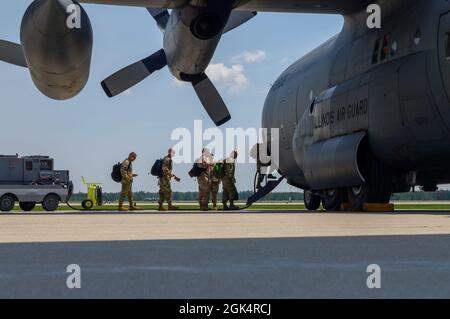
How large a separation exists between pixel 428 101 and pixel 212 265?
392 inches

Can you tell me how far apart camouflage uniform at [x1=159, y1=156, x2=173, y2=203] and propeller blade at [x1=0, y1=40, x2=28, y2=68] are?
9911mm

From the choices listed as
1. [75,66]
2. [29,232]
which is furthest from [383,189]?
[29,232]

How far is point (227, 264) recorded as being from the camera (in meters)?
5.80

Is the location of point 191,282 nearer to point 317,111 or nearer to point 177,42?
point 177,42

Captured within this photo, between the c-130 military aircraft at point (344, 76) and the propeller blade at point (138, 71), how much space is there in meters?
0.02

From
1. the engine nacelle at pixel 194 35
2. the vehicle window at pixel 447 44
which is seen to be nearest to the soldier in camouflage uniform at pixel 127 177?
the engine nacelle at pixel 194 35

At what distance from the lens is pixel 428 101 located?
14.6 m

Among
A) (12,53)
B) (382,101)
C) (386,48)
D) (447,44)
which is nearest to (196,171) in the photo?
(382,101)

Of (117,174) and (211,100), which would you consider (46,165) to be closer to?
(117,174)

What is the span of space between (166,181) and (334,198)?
767 centimetres

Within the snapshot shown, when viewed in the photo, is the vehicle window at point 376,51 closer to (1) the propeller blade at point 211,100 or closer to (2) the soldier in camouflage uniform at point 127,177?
(1) the propeller blade at point 211,100
